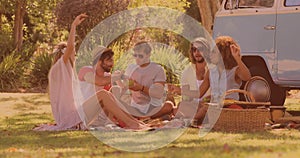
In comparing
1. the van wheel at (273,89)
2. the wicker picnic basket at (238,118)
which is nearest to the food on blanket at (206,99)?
the wicker picnic basket at (238,118)

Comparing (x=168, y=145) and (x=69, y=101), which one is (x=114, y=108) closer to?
(x=69, y=101)

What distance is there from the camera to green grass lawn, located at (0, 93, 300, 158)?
7461 mm

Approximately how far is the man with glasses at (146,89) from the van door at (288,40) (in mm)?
2287

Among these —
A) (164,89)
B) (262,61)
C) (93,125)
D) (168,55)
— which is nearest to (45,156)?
(93,125)

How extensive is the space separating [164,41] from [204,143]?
57.8 feet

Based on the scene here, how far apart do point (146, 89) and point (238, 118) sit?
1.39 metres

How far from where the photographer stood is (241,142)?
8672 mm

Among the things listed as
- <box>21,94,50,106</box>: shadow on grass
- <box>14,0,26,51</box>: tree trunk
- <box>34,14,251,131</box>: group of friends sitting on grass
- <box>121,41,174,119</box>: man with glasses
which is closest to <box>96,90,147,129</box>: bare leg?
<box>34,14,251,131</box>: group of friends sitting on grass

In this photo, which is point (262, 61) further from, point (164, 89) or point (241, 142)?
point (241, 142)

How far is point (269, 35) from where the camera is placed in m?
12.5

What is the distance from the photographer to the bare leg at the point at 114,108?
394 inches

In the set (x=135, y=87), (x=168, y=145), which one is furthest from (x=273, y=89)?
(x=168, y=145)

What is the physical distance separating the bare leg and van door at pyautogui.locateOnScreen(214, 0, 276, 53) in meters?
3.27

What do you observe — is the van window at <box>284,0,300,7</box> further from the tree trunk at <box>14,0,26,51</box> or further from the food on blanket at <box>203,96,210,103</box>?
the tree trunk at <box>14,0,26,51</box>
